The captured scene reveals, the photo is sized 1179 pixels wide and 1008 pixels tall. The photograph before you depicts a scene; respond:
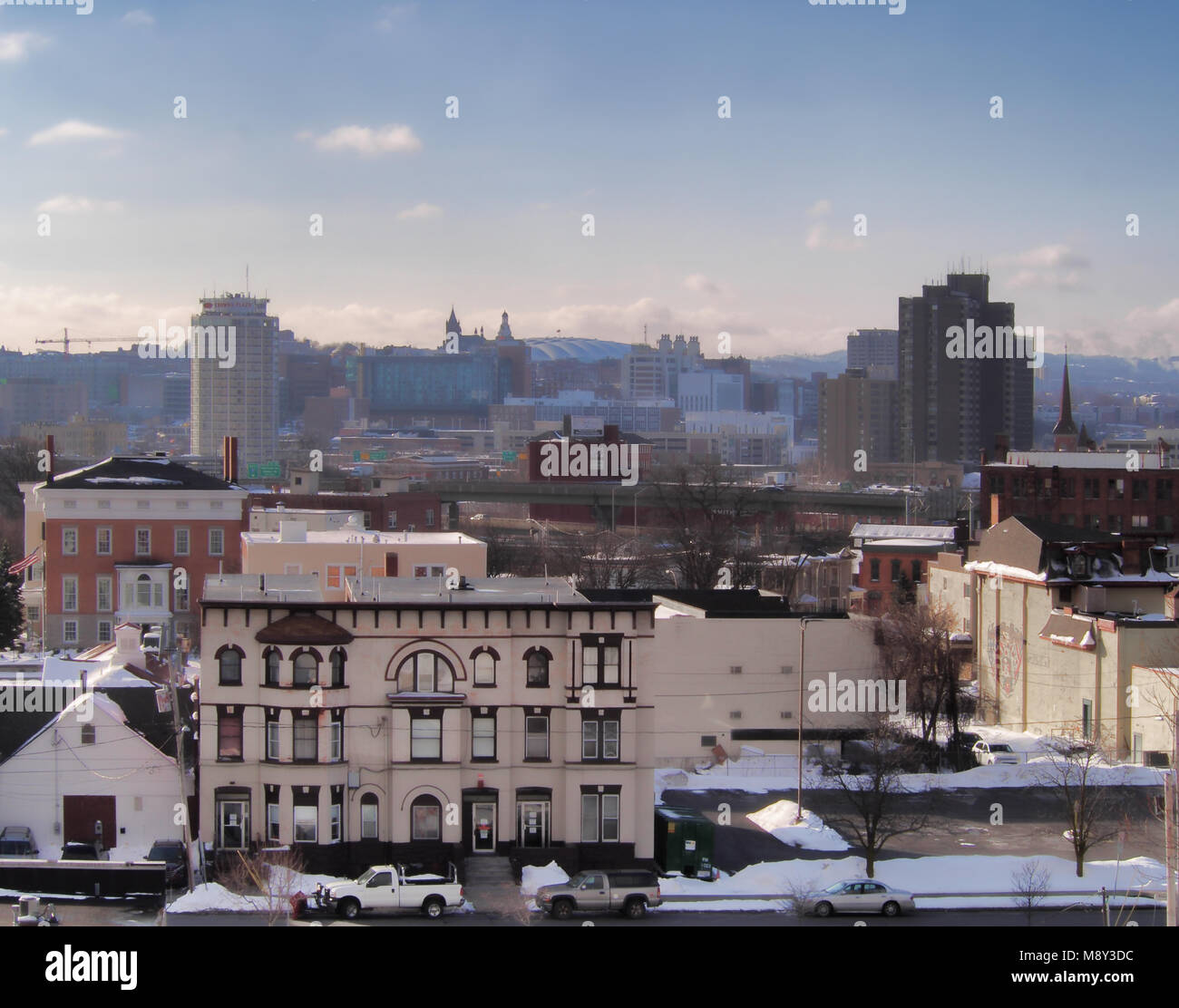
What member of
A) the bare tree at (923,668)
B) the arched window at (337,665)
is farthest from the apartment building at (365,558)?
the arched window at (337,665)

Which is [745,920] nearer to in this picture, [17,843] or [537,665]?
[537,665]

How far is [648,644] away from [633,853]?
10.9 feet

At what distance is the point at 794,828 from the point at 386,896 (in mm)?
8107

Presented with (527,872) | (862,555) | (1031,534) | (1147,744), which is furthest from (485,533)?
(527,872)

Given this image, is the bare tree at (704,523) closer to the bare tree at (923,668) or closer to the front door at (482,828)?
the bare tree at (923,668)

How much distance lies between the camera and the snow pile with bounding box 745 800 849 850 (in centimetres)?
2467

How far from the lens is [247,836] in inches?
896

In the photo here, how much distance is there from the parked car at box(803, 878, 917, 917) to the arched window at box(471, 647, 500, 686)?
5.98 m

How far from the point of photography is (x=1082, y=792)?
2341 centimetres

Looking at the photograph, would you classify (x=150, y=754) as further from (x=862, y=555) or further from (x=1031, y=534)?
(x=862, y=555)

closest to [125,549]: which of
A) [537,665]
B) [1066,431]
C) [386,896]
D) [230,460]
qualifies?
[230,460]

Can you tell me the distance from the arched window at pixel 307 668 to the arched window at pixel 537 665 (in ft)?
10.9

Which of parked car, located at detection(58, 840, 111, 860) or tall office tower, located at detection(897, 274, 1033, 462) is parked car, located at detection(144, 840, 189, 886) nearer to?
parked car, located at detection(58, 840, 111, 860)

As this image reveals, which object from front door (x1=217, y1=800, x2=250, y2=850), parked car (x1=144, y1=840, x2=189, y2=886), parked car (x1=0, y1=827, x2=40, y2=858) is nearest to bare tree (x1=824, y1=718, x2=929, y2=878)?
front door (x1=217, y1=800, x2=250, y2=850)
